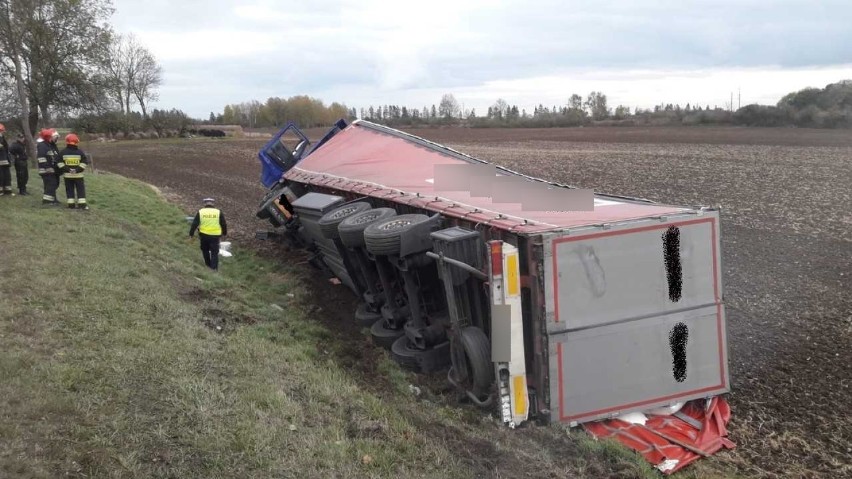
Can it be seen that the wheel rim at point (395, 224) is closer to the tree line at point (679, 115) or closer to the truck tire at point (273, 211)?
the truck tire at point (273, 211)

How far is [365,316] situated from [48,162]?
684 cm

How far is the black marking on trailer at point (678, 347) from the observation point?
4.91m

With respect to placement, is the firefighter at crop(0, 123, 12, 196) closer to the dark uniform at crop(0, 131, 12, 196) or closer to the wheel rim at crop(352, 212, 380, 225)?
the dark uniform at crop(0, 131, 12, 196)

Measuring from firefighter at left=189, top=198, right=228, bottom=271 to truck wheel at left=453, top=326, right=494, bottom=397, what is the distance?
507 centimetres

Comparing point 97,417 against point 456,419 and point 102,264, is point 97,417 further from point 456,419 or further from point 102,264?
point 102,264

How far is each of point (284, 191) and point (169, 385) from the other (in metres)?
6.00

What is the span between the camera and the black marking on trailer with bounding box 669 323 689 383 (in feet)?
16.1

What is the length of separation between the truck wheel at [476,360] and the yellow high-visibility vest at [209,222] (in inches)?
199

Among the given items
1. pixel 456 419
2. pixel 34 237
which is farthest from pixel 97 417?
pixel 34 237

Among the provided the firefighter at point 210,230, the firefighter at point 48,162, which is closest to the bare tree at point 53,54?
the firefighter at point 48,162

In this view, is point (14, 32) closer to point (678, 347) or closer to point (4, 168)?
point (4, 168)

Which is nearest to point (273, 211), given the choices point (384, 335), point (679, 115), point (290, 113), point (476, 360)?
point (384, 335)

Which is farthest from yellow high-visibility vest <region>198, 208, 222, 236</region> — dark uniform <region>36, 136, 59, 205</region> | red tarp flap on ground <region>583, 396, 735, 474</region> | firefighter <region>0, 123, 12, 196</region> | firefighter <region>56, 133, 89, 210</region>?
red tarp flap on ground <region>583, 396, 735, 474</region>

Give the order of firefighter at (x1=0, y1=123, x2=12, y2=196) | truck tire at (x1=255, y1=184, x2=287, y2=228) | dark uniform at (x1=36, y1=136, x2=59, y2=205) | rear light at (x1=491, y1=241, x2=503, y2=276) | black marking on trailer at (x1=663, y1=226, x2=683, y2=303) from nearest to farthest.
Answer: rear light at (x1=491, y1=241, x2=503, y2=276) < black marking on trailer at (x1=663, y1=226, x2=683, y2=303) < truck tire at (x1=255, y1=184, x2=287, y2=228) < dark uniform at (x1=36, y1=136, x2=59, y2=205) < firefighter at (x1=0, y1=123, x2=12, y2=196)
